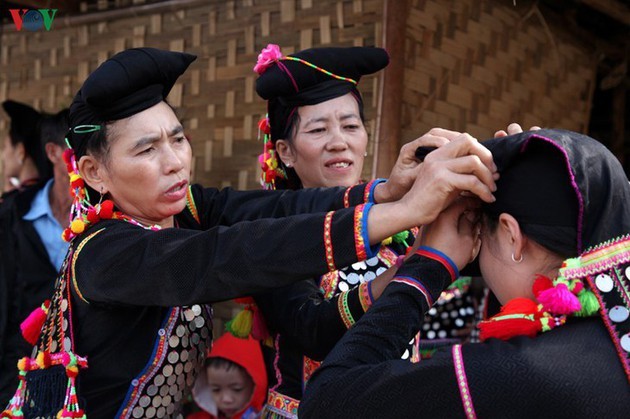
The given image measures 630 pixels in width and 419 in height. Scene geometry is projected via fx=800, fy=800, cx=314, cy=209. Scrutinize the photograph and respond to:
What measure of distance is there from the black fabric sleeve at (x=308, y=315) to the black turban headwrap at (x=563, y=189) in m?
0.61

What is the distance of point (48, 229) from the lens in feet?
12.8

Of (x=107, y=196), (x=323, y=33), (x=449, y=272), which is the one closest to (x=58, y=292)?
(x=107, y=196)

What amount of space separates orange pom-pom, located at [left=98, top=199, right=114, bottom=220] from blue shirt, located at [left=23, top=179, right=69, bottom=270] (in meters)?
1.85

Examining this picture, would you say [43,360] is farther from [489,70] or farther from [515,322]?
[489,70]

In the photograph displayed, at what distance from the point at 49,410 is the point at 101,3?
8.60 feet

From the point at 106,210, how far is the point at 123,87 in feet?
1.06

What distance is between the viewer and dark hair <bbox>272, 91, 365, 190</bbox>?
2695 millimetres

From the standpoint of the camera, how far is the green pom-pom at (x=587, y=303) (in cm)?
146

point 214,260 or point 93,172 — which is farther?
point 93,172

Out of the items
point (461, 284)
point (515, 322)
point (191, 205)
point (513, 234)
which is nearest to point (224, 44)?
point (191, 205)

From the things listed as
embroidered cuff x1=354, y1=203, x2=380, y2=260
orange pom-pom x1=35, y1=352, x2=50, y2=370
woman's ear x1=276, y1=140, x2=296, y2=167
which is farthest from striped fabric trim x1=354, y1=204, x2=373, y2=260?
woman's ear x1=276, y1=140, x2=296, y2=167

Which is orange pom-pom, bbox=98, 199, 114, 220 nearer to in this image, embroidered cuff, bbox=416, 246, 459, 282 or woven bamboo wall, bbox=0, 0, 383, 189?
embroidered cuff, bbox=416, 246, 459, 282

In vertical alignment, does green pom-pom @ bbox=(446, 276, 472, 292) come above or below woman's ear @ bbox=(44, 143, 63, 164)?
below

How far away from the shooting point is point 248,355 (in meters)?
4.05
